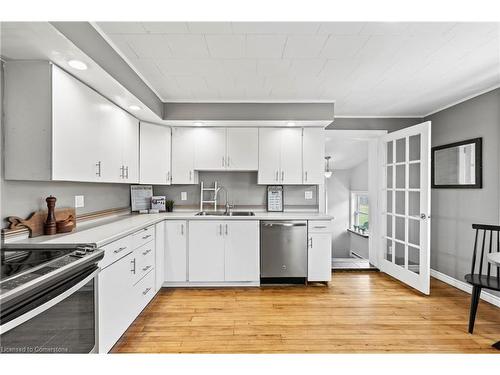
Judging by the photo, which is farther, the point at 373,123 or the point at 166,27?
the point at 373,123

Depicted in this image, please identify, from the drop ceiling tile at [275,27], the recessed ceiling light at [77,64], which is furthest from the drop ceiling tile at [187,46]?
the recessed ceiling light at [77,64]

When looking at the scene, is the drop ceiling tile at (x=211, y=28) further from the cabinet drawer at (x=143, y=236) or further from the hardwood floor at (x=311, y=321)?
the hardwood floor at (x=311, y=321)

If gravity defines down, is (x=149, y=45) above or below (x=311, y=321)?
above

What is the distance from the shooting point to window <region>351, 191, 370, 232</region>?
641 centimetres

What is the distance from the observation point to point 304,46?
204cm

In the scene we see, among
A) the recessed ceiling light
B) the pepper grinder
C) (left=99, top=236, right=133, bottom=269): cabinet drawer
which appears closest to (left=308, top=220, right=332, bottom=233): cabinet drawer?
(left=99, top=236, right=133, bottom=269): cabinet drawer

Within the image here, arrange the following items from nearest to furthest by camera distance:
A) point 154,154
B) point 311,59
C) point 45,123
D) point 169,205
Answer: point 45,123 → point 311,59 → point 154,154 → point 169,205

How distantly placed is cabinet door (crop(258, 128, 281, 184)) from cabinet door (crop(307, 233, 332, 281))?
3.06 ft

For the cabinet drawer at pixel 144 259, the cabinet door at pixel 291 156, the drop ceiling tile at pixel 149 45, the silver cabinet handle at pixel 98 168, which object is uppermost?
the drop ceiling tile at pixel 149 45

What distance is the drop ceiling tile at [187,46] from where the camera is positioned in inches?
75.8

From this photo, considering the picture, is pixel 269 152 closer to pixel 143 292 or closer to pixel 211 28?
pixel 211 28

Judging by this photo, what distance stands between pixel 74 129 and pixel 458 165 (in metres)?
3.95

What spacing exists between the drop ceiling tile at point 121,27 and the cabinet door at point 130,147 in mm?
1060

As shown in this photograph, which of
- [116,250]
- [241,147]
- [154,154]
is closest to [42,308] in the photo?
[116,250]
